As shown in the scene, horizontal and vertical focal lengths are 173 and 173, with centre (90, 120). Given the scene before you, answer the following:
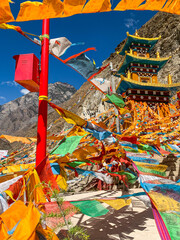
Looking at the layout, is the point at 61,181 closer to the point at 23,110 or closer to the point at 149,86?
the point at 149,86

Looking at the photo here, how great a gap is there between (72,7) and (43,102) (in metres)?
1.23

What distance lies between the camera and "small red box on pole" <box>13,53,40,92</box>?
7.87 feet

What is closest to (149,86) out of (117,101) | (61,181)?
(117,101)

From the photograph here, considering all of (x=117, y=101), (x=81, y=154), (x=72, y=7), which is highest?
(x=72, y=7)

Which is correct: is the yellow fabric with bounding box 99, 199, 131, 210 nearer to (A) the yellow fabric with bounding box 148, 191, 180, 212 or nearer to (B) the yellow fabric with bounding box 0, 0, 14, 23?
(A) the yellow fabric with bounding box 148, 191, 180, 212

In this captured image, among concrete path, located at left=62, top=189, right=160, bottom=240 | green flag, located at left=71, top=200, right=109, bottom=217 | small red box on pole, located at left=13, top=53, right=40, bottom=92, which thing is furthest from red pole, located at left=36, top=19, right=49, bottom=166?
concrete path, located at left=62, top=189, right=160, bottom=240

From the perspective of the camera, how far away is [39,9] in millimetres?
1683

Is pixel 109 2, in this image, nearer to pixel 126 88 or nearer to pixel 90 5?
pixel 90 5

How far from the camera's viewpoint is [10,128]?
6500cm

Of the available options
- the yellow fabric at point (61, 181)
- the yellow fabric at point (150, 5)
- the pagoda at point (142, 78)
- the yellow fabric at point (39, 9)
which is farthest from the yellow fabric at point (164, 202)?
the pagoda at point (142, 78)

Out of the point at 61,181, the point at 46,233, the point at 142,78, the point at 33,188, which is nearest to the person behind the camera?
the point at 46,233

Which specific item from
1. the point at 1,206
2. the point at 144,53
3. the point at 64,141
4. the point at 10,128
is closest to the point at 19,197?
the point at 1,206

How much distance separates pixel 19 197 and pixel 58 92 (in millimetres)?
81296

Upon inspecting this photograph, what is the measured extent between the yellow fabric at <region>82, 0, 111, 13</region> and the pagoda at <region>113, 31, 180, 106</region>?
1102 centimetres
